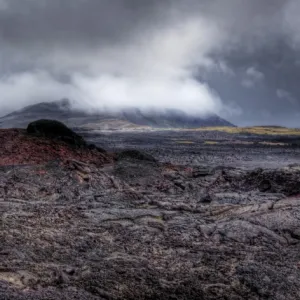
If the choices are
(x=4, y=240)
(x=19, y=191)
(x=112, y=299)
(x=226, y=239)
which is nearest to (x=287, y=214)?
(x=226, y=239)

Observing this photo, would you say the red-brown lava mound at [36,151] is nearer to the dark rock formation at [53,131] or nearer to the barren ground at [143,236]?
the dark rock formation at [53,131]


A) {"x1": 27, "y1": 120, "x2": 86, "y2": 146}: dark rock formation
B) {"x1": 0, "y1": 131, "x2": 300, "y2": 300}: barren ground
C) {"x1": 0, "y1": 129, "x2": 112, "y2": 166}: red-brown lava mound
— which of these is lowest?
{"x1": 0, "y1": 131, "x2": 300, "y2": 300}: barren ground

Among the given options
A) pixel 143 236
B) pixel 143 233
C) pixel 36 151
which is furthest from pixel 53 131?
pixel 143 236

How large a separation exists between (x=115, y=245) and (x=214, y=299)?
372 centimetres

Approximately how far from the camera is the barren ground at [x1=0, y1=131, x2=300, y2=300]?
832 cm

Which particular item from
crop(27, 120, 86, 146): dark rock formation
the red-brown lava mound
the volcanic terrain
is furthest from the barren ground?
crop(27, 120, 86, 146): dark rock formation

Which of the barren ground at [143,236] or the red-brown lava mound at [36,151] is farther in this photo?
the red-brown lava mound at [36,151]

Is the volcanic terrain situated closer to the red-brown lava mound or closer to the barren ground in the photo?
the barren ground

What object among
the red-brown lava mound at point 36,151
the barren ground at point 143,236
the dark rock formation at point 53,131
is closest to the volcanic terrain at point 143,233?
the barren ground at point 143,236

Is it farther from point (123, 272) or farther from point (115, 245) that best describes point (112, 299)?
point (115, 245)

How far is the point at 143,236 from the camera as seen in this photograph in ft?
38.5

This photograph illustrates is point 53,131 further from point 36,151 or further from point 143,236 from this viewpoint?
point 143,236

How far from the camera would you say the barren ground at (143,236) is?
27.3 ft

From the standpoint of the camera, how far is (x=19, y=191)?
1731 centimetres
